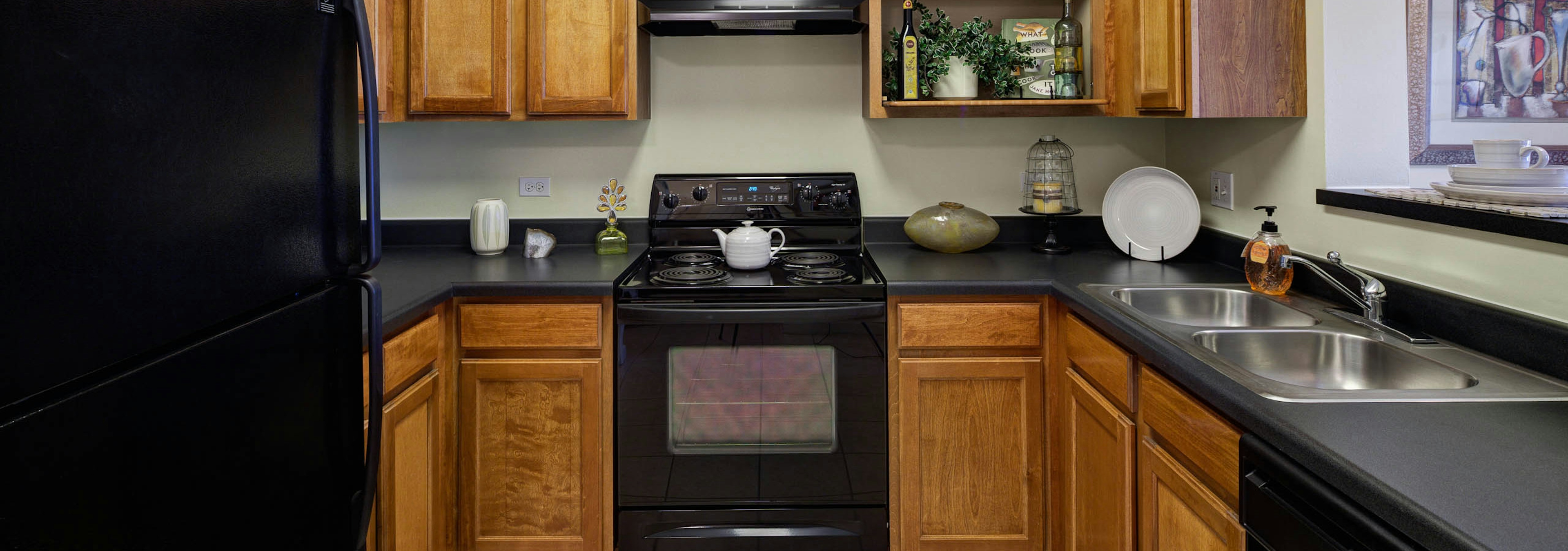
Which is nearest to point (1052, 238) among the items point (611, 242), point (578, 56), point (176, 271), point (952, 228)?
point (952, 228)

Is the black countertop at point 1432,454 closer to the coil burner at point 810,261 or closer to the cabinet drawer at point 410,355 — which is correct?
the coil burner at point 810,261

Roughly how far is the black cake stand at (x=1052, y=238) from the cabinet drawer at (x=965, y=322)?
491 mm

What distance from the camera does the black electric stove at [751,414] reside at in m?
2.20

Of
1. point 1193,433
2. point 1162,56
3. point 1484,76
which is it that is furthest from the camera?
point 1162,56

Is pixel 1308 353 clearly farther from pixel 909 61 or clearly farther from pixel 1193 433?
pixel 909 61

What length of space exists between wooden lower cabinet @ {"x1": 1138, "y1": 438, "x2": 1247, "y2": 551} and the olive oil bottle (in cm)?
124

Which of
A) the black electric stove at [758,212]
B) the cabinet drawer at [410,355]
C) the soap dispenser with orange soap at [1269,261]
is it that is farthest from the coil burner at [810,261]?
the soap dispenser with orange soap at [1269,261]

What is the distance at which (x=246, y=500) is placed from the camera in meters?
0.82

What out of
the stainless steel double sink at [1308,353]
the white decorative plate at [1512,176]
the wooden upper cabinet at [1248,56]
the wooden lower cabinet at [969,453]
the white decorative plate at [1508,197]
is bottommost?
the wooden lower cabinet at [969,453]

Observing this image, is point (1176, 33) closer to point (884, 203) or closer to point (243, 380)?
point (884, 203)

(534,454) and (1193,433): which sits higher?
(1193,433)

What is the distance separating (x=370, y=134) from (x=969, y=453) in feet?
5.44

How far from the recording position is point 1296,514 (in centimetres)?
106

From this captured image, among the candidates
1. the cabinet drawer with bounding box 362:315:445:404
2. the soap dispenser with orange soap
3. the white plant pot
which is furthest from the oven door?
the soap dispenser with orange soap
